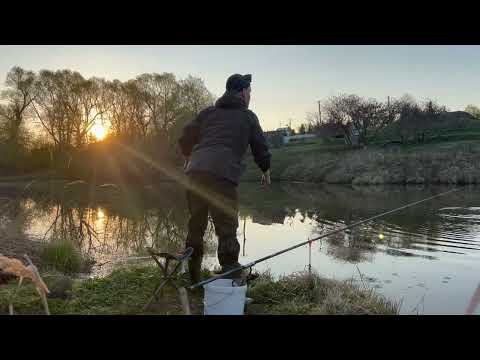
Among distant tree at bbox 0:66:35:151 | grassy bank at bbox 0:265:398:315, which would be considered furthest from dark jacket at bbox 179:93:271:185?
distant tree at bbox 0:66:35:151

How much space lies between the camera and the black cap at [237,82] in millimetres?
4344

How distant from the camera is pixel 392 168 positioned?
35812 millimetres

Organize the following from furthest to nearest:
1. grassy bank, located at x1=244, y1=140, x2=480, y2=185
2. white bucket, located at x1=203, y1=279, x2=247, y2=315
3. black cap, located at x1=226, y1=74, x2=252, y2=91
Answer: grassy bank, located at x1=244, y1=140, x2=480, y2=185 < black cap, located at x1=226, y1=74, x2=252, y2=91 < white bucket, located at x1=203, y1=279, x2=247, y2=315

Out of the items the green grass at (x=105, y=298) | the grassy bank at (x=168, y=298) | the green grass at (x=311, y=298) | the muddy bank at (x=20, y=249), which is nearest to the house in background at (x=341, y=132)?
the muddy bank at (x=20, y=249)

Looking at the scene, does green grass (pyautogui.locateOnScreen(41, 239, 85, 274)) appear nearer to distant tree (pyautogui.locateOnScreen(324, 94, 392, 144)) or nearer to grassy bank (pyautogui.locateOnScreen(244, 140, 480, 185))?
grassy bank (pyautogui.locateOnScreen(244, 140, 480, 185))

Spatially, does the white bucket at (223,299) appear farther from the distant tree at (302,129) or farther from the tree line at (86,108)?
the distant tree at (302,129)

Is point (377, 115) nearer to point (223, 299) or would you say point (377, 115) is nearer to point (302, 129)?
point (302, 129)

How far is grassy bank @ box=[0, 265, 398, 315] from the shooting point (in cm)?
412

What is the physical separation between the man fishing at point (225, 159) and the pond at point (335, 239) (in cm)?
266

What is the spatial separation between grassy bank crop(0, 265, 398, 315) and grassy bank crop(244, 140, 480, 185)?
30628mm

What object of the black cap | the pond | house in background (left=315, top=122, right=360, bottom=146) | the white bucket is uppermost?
house in background (left=315, top=122, right=360, bottom=146)
